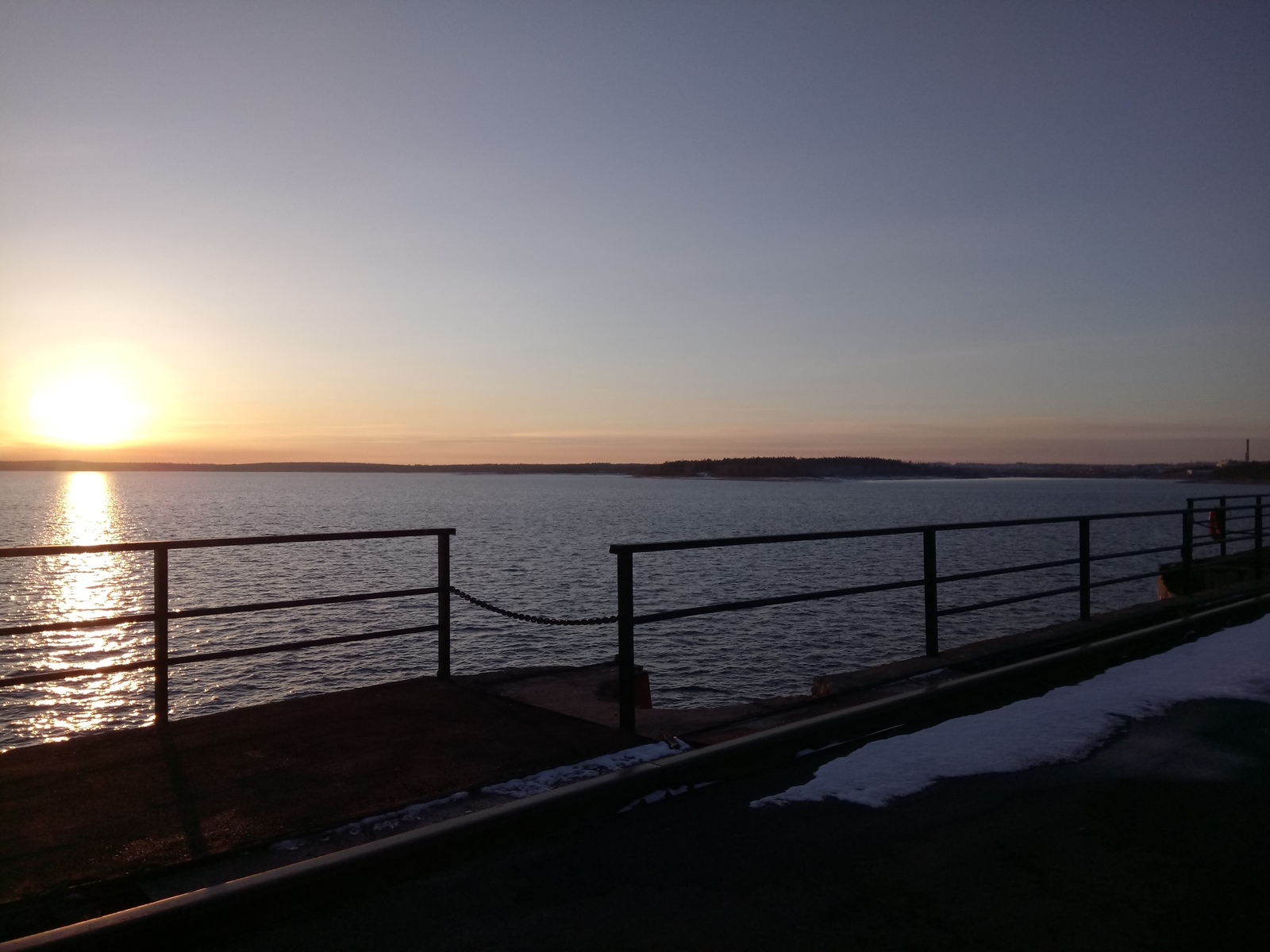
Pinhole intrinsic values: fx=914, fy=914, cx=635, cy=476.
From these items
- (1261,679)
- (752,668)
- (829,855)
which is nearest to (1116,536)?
(752,668)

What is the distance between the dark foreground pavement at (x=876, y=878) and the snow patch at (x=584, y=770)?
43cm

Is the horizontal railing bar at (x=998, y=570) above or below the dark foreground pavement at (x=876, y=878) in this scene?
above

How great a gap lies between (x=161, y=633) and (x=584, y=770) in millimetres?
2846

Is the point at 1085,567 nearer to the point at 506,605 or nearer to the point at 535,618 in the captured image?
the point at 535,618

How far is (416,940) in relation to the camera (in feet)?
10.1

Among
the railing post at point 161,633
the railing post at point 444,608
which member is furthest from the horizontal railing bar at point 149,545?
the railing post at point 444,608

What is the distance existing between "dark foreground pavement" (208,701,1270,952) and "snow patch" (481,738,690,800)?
434mm

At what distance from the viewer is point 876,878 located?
352 centimetres

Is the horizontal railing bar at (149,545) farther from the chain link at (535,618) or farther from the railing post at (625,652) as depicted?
the railing post at (625,652)

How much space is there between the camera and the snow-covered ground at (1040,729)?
15.1 feet

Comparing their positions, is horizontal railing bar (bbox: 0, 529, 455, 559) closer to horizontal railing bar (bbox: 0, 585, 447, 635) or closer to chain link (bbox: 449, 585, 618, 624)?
horizontal railing bar (bbox: 0, 585, 447, 635)

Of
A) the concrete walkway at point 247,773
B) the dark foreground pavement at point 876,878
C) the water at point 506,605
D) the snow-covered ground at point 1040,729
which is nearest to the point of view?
the dark foreground pavement at point 876,878

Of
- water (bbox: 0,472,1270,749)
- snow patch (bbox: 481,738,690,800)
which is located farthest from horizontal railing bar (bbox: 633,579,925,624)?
water (bbox: 0,472,1270,749)

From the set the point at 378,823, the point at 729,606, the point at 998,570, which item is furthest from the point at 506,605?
the point at 378,823
